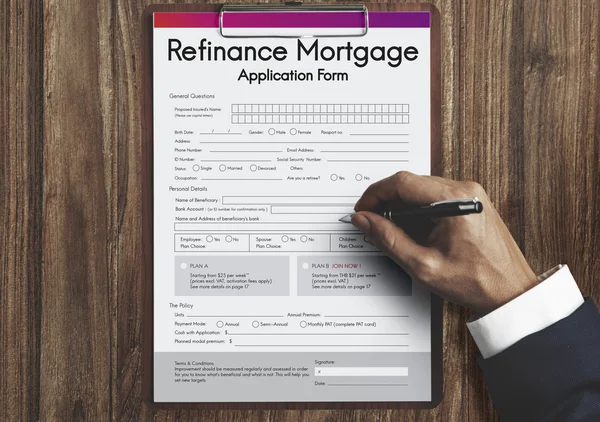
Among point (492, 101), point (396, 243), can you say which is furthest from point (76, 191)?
point (492, 101)

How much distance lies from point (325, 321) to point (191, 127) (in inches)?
9.7

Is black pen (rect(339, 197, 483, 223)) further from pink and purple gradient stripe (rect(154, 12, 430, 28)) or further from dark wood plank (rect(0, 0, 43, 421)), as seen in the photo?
dark wood plank (rect(0, 0, 43, 421))

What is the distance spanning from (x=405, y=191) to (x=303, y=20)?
21cm

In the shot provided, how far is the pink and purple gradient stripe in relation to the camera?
59 cm

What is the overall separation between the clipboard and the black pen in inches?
2.6

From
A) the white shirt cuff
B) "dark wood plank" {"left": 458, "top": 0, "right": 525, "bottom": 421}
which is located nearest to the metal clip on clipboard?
"dark wood plank" {"left": 458, "top": 0, "right": 525, "bottom": 421}

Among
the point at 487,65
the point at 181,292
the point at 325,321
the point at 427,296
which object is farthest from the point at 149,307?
the point at 487,65

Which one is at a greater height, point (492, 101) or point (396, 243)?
point (492, 101)

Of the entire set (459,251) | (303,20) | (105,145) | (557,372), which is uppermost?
(303,20)

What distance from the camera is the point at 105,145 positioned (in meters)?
0.59

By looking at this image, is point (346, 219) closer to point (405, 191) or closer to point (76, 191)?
point (405, 191)

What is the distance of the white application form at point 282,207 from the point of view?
0.59 meters

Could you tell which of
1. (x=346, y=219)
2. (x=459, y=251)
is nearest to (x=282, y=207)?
(x=346, y=219)

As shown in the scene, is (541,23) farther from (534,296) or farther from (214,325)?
(214,325)
